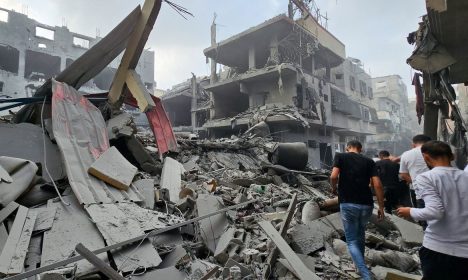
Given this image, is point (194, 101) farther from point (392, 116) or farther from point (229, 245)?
point (392, 116)

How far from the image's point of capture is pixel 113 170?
4484 mm

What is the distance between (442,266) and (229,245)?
2310mm

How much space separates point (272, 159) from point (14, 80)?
2946 centimetres

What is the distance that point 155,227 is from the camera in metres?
3.39

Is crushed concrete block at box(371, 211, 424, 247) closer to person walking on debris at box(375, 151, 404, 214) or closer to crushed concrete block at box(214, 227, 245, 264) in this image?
person walking on debris at box(375, 151, 404, 214)

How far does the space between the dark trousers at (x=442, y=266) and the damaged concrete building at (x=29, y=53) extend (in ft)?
83.2

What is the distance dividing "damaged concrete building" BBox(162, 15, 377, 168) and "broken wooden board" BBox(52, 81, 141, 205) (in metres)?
11.2

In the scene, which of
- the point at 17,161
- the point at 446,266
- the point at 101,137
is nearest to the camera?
the point at 446,266

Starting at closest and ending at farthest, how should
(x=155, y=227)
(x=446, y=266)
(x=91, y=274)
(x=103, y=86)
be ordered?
(x=446, y=266) < (x=91, y=274) < (x=155, y=227) < (x=103, y=86)

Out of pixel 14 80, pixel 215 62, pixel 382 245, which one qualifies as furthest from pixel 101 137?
pixel 14 80

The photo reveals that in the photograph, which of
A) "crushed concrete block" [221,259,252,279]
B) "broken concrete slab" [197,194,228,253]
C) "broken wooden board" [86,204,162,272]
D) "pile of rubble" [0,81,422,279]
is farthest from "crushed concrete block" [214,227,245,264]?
"broken wooden board" [86,204,162,272]

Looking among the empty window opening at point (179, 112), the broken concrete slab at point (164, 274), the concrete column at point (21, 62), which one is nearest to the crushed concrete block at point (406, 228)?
the broken concrete slab at point (164, 274)

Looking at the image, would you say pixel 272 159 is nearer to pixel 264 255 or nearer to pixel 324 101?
pixel 264 255

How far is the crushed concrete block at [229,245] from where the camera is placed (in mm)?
3494
